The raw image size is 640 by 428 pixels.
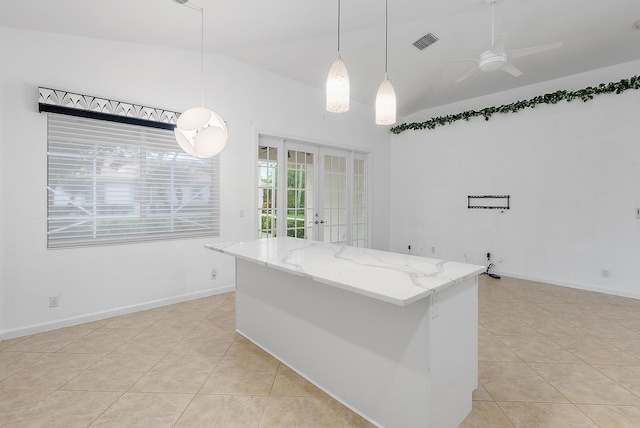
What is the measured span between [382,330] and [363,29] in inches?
135

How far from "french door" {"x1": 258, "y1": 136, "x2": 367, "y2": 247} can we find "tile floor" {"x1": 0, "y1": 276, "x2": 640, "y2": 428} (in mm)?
1827

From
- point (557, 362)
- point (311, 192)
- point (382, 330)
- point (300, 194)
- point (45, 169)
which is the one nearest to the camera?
point (382, 330)

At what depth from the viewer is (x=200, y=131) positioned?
234 cm

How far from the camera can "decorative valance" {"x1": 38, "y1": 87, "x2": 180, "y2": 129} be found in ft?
8.80

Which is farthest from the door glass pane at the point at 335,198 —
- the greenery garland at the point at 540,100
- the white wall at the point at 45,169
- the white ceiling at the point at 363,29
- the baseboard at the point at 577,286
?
the baseboard at the point at 577,286

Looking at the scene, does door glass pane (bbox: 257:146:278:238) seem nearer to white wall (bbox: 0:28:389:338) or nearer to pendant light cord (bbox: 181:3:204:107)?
white wall (bbox: 0:28:389:338)

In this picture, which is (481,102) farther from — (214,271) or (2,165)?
(2,165)

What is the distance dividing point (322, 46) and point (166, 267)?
10.9ft

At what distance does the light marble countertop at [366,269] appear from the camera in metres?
1.27

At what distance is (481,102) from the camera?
5.12m

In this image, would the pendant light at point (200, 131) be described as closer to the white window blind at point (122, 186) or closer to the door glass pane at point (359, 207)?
the white window blind at point (122, 186)

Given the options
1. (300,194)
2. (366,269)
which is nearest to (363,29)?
(300,194)

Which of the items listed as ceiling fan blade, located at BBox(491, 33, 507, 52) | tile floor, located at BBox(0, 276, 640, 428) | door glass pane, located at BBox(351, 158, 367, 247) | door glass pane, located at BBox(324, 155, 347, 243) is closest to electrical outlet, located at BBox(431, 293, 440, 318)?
tile floor, located at BBox(0, 276, 640, 428)

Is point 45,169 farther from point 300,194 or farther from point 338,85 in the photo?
point 300,194
